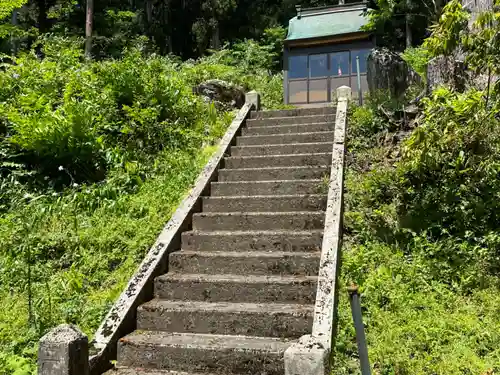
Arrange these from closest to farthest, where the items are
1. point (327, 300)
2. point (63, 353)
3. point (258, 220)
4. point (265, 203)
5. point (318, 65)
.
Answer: point (63, 353) < point (327, 300) < point (258, 220) < point (265, 203) < point (318, 65)

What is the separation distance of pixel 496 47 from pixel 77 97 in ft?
22.6

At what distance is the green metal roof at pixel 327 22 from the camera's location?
1719 centimetres

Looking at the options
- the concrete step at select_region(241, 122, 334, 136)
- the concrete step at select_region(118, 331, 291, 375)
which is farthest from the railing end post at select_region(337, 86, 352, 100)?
the concrete step at select_region(118, 331, 291, 375)

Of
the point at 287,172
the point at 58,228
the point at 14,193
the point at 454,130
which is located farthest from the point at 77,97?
the point at 454,130

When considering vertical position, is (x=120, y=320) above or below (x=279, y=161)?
below

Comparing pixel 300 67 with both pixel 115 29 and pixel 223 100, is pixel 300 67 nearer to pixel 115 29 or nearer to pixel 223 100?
pixel 223 100

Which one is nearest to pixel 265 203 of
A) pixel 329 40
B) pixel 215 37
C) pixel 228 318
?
pixel 228 318

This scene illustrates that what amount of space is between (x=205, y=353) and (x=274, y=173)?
3.24 meters

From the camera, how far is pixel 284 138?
7410 millimetres

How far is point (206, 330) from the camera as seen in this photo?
13.2 feet

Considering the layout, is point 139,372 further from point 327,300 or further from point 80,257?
Answer: point 80,257

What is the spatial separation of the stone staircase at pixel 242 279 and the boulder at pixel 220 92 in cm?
360

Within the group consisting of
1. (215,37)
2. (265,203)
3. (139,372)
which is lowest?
(139,372)

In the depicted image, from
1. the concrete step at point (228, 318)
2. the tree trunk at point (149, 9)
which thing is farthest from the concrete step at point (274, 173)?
the tree trunk at point (149, 9)
